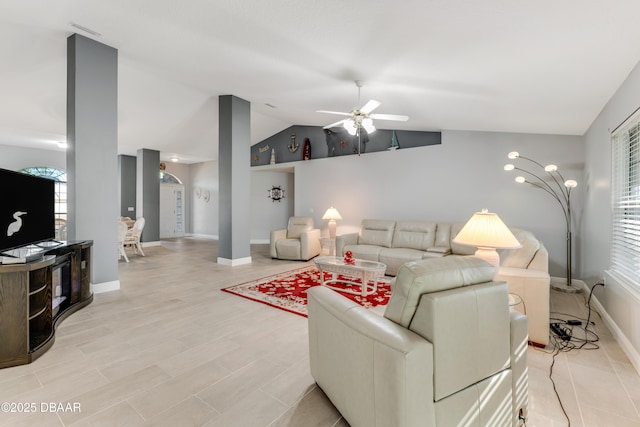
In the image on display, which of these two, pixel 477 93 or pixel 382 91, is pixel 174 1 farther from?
pixel 477 93

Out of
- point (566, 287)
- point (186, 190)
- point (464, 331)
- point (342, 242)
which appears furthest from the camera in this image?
point (186, 190)

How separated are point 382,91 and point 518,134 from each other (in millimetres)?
2607

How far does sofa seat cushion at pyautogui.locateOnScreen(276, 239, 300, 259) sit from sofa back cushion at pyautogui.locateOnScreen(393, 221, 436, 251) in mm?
2015

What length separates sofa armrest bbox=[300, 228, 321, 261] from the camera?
615 centimetres

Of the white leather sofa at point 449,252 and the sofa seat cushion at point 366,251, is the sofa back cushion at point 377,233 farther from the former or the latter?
the sofa seat cushion at point 366,251

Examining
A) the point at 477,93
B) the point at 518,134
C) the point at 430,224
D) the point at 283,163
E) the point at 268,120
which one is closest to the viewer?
the point at 477,93

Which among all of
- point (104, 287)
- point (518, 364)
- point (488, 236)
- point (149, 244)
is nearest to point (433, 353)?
point (518, 364)

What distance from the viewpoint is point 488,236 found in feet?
7.27

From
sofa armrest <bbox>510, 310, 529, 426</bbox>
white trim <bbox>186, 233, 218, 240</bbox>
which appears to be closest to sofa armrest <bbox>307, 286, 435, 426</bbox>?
sofa armrest <bbox>510, 310, 529, 426</bbox>

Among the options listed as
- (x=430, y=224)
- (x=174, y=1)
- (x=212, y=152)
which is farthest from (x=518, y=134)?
(x=212, y=152)

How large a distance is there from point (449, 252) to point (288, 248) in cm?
313

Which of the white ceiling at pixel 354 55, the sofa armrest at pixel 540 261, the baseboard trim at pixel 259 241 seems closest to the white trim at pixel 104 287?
the white ceiling at pixel 354 55

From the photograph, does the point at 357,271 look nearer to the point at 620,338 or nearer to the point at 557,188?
the point at 620,338

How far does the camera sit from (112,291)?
401cm
